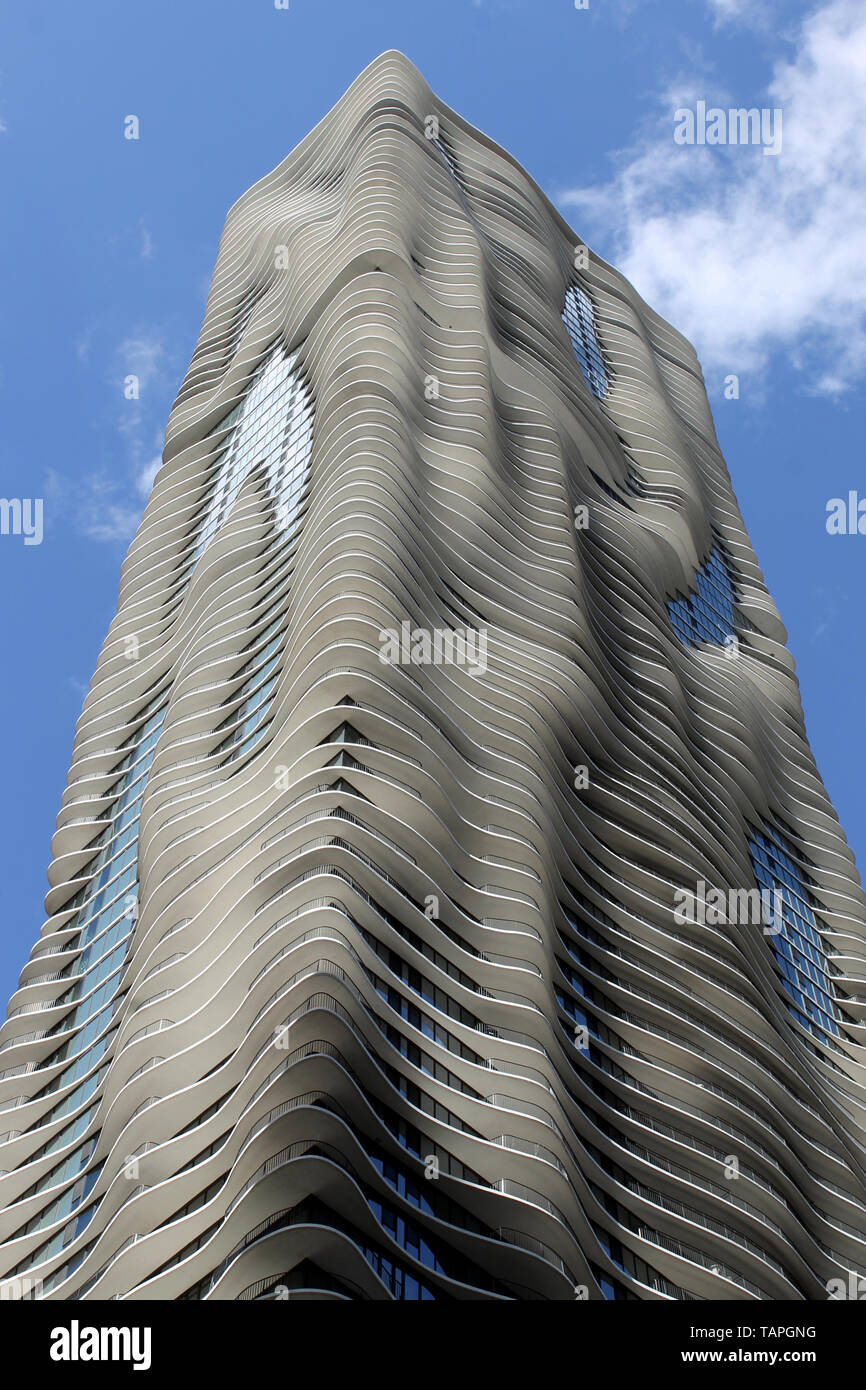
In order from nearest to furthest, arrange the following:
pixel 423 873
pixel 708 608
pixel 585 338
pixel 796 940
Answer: pixel 423 873, pixel 796 940, pixel 708 608, pixel 585 338

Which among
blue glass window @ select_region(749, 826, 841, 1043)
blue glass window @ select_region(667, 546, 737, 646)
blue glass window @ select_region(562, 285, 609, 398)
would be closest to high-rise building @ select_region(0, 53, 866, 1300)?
blue glass window @ select_region(749, 826, 841, 1043)

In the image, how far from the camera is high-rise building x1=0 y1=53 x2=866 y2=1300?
165 feet

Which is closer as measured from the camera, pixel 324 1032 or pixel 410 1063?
pixel 324 1032

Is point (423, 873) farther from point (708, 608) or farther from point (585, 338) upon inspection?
point (585, 338)

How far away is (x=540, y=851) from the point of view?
65750 mm

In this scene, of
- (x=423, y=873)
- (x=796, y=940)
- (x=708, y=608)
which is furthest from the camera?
(x=708, y=608)

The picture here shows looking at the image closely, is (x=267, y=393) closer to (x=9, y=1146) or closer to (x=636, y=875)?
(x=636, y=875)

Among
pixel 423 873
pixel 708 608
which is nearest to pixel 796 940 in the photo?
pixel 708 608

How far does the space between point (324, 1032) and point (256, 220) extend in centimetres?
9564

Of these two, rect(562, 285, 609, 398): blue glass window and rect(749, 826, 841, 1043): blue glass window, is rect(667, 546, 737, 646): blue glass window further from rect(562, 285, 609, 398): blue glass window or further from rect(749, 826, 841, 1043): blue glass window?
rect(562, 285, 609, 398): blue glass window

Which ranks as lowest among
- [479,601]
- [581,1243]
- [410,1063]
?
[581,1243]

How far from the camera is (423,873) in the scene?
196ft

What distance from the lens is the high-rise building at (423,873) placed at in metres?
50.2
